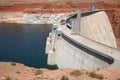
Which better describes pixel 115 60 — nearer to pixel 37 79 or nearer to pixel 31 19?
pixel 37 79

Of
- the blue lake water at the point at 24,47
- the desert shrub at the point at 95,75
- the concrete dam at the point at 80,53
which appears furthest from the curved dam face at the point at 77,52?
the desert shrub at the point at 95,75

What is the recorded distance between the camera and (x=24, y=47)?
56.9m

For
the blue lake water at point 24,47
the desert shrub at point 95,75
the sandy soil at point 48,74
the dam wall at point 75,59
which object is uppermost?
the desert shrub at point 95,75

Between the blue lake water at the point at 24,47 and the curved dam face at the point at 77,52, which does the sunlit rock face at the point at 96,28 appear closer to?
the curved dam face at the point at 77,52

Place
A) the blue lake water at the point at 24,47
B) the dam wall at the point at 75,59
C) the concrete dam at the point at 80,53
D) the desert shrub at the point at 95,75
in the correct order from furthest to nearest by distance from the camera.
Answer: the blue lake water at the point at 24,47 → the dam wall at the point at 75,59 → the concrete dam at the point at 80,53 → the desert shrub at the point at 95,75

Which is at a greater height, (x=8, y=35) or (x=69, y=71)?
(x=69, y=71)

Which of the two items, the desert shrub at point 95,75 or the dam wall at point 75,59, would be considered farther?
the dam wall at point 75,59

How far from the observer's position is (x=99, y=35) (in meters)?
57.5

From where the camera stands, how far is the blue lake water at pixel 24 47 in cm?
4715

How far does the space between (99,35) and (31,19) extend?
4423 cm

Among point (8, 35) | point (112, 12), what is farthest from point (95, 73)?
point (112, 12)

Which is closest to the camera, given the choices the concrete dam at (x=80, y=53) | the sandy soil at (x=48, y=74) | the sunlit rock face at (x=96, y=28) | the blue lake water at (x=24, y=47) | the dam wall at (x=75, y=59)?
the sandy soil at (x=48, y=74)

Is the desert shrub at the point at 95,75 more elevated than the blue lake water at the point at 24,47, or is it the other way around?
the desert shrub at the point at 95,75

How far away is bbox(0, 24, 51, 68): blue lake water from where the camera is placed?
1856 inches
